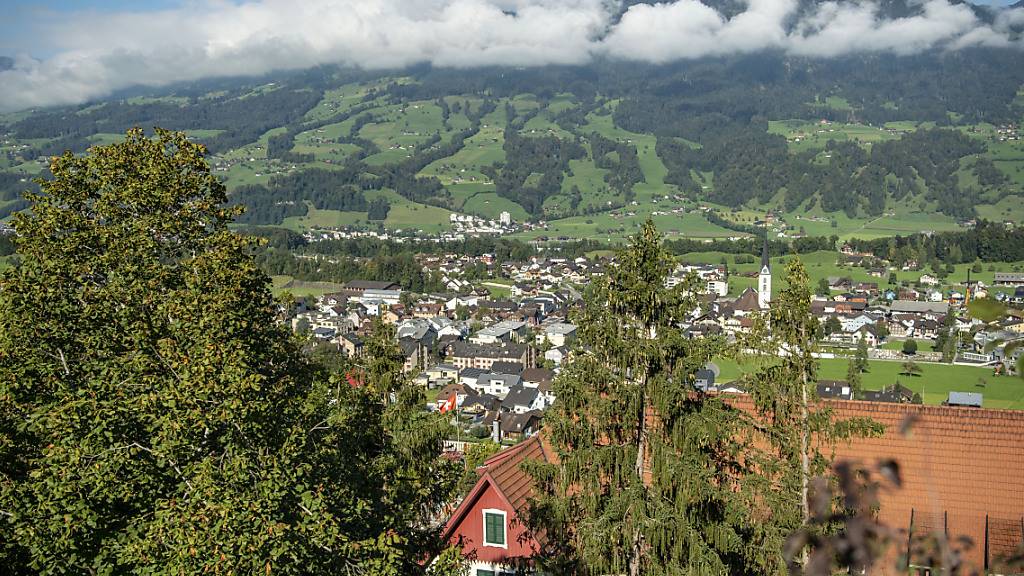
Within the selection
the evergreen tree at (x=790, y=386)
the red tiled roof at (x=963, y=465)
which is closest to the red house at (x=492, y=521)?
the red tiled roof at (x=963, y=465)

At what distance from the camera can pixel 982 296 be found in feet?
7.49

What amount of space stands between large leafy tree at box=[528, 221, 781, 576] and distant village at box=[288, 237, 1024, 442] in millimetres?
40103

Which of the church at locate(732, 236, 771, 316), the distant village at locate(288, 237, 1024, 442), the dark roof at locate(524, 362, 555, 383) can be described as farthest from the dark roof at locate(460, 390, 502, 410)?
the church at locate(732, 236, 771, 316)

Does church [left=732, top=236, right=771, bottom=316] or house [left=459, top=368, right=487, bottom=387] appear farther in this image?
church [left=732, top=236, right=771, bottom=316]

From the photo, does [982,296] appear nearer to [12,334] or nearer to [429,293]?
[12,334]

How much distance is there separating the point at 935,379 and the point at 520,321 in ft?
156

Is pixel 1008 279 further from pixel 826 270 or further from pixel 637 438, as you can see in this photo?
pixel 637 438

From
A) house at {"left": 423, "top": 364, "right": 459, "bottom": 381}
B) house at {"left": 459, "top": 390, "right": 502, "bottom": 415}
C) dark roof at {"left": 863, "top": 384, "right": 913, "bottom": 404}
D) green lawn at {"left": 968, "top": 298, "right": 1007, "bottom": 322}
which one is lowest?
house at {"left": 423, "top": 364, "right": 459, "bottom": 381}

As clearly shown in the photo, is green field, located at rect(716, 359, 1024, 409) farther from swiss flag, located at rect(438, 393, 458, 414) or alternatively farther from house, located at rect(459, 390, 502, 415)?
swiss flag, located at rect(438, 393, 458, 414)

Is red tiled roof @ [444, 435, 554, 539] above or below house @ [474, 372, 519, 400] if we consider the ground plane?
above

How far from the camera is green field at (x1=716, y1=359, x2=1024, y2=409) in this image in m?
55.5

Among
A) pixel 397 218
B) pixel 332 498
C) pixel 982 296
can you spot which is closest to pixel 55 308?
pixel 332 498

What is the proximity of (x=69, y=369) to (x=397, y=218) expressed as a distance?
185942 mm

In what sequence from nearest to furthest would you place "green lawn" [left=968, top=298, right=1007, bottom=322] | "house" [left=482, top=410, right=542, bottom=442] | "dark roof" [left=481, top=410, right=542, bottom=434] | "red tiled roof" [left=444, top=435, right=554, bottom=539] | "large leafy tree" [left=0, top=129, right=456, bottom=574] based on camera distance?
"green lawn" [left=968, top=298, right=1007, bottom=322] → "large leafy tree" [left=0, top=129, right=456, bottom=574] → "red tiled roof" [left=444, top=435, right=554, bottom=539] → "house" [left=482, top=410, right=542, bottom=442] → "dark roof" [left=481, top=410, right=542, bottom=434]
